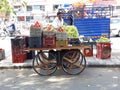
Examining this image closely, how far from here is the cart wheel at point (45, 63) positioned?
8312 millimetres

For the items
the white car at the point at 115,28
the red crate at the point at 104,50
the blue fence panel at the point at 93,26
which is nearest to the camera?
the red crate at the point at 104,50

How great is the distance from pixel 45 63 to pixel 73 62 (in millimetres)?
840

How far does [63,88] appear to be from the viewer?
691 cm

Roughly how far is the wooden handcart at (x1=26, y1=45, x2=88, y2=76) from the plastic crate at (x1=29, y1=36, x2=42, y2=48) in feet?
0.50

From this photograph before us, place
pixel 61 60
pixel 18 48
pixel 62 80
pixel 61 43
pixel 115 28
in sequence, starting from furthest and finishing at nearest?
pixel 115 28, pixel 18 48, pixel 61 60, pixel 61 43, pixel 62 80

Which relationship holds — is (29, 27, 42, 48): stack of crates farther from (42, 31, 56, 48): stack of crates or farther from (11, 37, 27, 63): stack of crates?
(11, 37, 27, 63): stack of crates

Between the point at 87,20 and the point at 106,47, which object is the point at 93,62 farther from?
the point at 87,20

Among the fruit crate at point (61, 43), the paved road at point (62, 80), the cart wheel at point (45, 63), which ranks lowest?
the paved road at point (62, 80)

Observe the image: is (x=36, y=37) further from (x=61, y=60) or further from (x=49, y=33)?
(x=61, y=60)

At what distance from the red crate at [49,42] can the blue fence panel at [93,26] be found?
5363mm

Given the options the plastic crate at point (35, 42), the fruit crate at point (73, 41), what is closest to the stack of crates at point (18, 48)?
the plastic crate at point (35, 42)

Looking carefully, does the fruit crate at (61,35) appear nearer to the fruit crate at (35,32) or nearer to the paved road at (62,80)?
the fruit crate at (35,32)

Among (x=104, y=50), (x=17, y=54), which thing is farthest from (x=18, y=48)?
(x=104, y=50)

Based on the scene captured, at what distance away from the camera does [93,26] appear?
1337 centimetres
